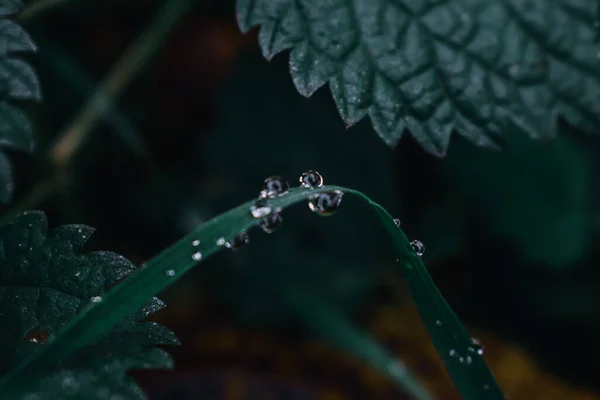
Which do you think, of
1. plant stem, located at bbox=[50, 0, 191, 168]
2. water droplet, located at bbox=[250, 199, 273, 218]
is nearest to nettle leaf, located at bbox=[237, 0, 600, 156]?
water droplet, located at bbox=[250, 199, 273, 218]

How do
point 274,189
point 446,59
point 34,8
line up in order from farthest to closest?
point 34,8 → point 446,59 → point 274,189

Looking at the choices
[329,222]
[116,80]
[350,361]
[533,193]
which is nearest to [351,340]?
[350,361]

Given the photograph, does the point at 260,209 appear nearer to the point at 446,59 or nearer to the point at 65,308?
the point at 65,308

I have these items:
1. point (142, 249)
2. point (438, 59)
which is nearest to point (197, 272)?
point (142, 249)

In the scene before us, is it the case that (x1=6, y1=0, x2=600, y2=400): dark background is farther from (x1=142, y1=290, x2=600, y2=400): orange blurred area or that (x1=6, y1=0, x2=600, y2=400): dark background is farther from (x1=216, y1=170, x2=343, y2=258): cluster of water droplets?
(x1=216, y1=170, x2=343, y2=258): cluster of water droplets

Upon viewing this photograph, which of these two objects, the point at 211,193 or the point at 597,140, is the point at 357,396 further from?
the point at 597,140

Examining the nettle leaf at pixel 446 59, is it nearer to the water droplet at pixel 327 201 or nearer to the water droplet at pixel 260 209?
the water droplet at pixel 327 201

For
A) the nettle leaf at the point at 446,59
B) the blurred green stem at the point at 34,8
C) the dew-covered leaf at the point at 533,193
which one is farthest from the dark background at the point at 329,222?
the nettle leaf at the point at 446,59
